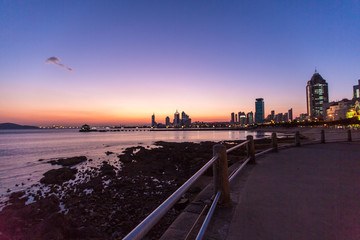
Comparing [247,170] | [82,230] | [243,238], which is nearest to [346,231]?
[243,238]

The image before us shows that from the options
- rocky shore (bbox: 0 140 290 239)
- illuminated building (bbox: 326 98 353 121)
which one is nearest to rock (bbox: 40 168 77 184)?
rocky shore (bbox: 0 140 290 239)

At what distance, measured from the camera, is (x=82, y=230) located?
20.9ft

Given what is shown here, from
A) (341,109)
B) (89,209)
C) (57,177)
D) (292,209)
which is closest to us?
(292,209)

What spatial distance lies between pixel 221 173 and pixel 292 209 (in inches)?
59.3

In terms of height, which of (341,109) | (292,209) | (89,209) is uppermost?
(341,109)

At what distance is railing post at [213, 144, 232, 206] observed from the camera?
3.73 meters

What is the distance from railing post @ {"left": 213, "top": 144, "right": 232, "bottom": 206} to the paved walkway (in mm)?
207

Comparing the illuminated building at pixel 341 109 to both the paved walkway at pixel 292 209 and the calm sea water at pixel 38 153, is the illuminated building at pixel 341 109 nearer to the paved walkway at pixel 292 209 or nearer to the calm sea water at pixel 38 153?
the calm sea water at pixel 38 153

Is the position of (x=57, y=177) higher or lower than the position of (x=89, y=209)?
lower

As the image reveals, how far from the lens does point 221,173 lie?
378 cm

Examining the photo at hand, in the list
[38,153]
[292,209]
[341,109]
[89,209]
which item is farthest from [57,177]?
[341,109]

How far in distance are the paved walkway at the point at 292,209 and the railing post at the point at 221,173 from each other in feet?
0.68

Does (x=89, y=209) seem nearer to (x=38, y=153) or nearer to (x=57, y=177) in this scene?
(x=57, y=177)

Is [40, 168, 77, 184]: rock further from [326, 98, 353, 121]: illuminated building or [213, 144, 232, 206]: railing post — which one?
[326, 98, 353, 121]: illuminated building
